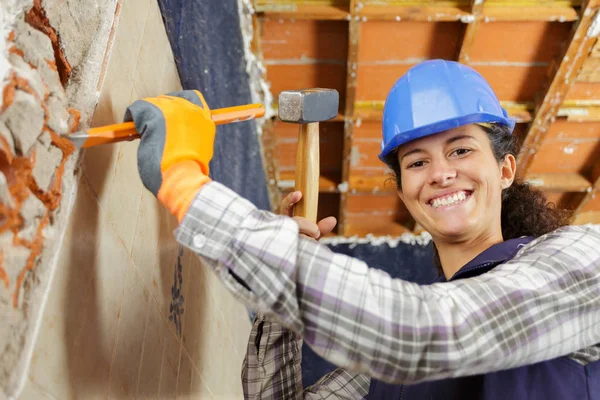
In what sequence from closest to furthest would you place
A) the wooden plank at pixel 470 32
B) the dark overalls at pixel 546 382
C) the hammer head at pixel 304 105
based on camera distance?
the dark overalls at pixel 546 382 < the hammer head at pixel 304 105 < the wooden plank at pixel 470 32

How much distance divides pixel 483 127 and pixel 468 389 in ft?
2.39

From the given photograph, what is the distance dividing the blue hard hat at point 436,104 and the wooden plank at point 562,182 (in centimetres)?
256

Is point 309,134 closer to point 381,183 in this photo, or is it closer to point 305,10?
point 305,10

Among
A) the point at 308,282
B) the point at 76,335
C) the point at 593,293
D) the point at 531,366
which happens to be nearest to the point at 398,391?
the point at 531,366

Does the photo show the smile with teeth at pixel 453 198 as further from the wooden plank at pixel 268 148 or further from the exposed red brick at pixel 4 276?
the wooden plank at pixel 268 148

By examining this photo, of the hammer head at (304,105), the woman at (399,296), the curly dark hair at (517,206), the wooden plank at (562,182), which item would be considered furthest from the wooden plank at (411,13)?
the woman at (399,296)

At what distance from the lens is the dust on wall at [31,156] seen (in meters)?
0.82

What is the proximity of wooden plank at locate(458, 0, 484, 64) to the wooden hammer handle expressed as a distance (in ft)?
5.95

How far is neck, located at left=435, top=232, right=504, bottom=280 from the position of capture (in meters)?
1.51

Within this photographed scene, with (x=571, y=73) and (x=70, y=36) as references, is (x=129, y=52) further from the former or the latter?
(x=571, y=73)

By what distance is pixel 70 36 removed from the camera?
1.08 meters

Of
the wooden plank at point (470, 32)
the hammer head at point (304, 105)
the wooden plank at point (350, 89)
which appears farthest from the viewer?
the wooden plank at point (350, 89)

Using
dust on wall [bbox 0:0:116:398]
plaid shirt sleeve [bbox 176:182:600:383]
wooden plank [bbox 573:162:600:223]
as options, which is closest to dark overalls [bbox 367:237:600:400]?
plaid shirt sleeve [bbox 176:182:600:383]

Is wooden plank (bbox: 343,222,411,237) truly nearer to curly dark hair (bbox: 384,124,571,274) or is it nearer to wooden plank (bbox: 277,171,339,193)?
wooden plank (bbox: 277,171,339,193)
